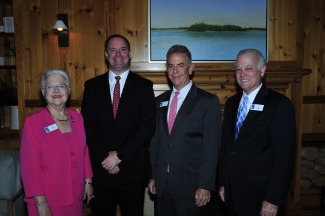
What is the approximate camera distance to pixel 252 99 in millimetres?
2086

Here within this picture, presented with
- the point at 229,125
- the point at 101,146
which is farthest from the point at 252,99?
the point at 101,146

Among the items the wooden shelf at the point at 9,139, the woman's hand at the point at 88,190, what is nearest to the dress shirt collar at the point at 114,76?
the woman's hand at the point at 88,190

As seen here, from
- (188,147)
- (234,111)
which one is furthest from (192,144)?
(234,111)

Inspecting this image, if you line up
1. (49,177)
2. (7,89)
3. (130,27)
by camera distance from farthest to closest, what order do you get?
1. (7,89)
2. (130,27)
3. (49,177)

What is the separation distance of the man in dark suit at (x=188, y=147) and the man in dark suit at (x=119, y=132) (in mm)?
244

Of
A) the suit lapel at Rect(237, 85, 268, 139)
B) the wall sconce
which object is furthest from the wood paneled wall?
the suit lapel at Rect(237, 85, 268, 139)

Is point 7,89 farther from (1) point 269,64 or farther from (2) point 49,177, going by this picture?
(1) point 269,64

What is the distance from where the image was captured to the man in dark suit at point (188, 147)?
2.16 m

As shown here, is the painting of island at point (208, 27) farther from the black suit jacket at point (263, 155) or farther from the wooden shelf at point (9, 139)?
the wooden shelf at point (9, 139)

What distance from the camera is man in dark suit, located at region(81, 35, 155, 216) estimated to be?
7.82ft

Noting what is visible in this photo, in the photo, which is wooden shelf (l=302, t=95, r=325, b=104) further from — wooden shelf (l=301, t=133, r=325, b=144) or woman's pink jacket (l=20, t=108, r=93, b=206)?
woman's pink jacket (l=20, t=108, r=93, b=206)

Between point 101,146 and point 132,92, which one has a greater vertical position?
point 132,92

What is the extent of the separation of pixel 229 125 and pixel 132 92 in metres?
0.80

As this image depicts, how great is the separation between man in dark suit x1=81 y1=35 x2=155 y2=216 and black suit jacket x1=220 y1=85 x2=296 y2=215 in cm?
70
